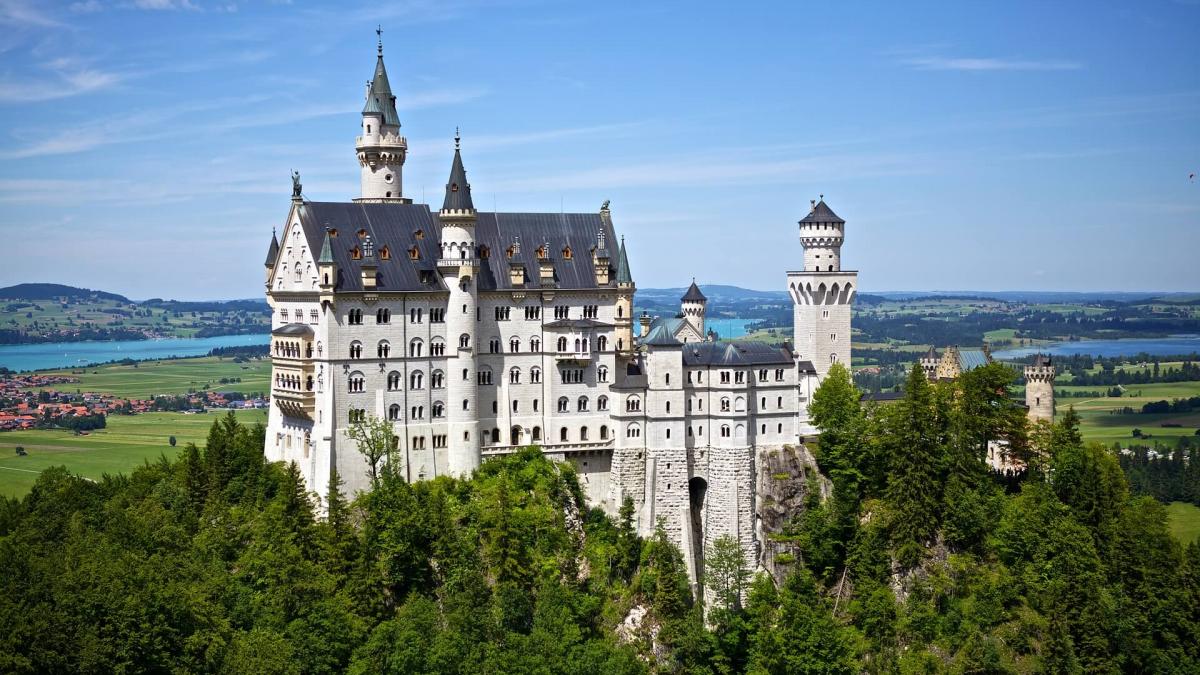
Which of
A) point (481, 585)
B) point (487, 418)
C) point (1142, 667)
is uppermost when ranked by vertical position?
point (487, 418)

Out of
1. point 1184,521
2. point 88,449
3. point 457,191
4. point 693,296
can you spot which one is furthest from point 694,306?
point 88,449

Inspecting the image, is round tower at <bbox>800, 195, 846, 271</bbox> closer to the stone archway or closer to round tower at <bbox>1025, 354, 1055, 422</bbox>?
round tower at <bbox>1025, 354, 1055, 422</bbox>

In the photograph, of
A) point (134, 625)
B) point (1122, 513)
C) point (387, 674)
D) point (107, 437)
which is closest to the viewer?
point (134, 625)

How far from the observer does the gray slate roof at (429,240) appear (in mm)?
91438

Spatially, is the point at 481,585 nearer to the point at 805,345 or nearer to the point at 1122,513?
the point at 805,345

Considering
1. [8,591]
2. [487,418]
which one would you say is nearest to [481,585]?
[487,418]

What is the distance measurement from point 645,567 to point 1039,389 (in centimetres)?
3482

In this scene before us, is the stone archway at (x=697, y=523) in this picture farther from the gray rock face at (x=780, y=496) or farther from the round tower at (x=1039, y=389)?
the round tower at (x=1039, y=389)

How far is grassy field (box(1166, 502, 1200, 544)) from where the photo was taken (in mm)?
124062

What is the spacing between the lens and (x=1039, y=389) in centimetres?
10300

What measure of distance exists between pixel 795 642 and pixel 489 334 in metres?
30.1

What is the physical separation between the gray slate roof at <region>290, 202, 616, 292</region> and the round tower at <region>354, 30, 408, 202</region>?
4336 millimetres

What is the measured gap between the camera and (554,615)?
83.7 meters

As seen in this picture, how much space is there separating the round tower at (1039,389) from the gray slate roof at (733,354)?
20.5m
